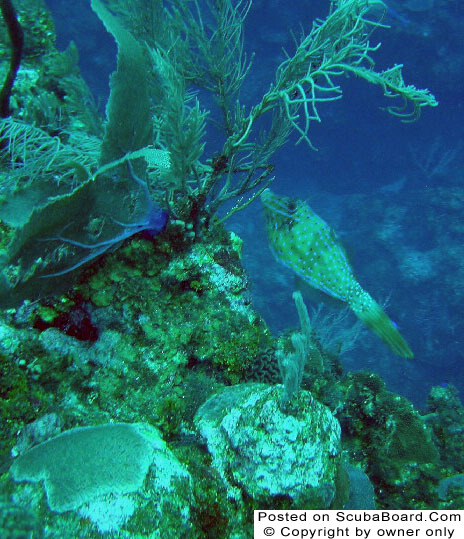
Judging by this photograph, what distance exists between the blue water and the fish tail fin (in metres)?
9.88

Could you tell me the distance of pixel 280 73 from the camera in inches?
122

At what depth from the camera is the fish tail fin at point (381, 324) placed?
283cm

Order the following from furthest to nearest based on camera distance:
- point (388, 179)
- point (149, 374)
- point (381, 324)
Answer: point (388, 179)
point (381, 324)
point (149, 374)

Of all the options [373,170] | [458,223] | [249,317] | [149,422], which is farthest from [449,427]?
[373,170]

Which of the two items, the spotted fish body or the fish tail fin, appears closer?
the fish tail fin

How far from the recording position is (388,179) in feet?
72.5

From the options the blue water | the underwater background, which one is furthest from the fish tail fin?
the blue water

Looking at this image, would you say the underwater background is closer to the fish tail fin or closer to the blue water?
the fish tail fin

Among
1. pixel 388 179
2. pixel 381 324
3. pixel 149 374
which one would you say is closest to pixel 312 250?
pixel 381 324

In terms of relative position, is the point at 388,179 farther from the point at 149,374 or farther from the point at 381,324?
the point at 149,374

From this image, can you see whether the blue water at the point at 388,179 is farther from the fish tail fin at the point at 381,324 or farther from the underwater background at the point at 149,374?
the fish tail fin at the point at 381,324

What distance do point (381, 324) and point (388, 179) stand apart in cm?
2205

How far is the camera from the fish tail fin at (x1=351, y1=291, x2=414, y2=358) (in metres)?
2.83

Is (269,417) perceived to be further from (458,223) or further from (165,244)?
(458,223)
